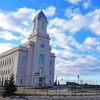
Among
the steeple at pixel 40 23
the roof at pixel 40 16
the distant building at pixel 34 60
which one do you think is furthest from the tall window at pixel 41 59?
the roof at pixel 40 16

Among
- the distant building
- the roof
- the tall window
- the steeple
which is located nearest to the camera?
the distant building

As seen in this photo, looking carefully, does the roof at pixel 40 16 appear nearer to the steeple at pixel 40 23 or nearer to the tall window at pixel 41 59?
the steeple at pixel 40 23

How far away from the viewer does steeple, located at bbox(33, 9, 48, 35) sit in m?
82.1

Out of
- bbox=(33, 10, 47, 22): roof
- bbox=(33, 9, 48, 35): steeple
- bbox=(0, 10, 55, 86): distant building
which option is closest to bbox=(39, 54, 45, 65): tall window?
bbox=(0, 10, 55, 86): distant building

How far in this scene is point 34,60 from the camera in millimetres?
77000

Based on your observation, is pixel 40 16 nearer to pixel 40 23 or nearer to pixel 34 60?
pixel 40 23

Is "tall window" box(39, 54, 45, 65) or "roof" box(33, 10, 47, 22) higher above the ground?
"roof" box(33, 10, 47, 22)

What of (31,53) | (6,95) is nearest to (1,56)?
(31,53)

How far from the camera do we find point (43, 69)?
259 ft

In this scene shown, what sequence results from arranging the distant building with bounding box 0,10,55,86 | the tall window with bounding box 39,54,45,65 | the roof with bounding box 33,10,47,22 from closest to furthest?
the distant building with bounding box 0,10,55,86 → the tall window with bounding box 39,54,45,65 → the roof with bounding box 33,10,47,22

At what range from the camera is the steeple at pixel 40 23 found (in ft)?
269

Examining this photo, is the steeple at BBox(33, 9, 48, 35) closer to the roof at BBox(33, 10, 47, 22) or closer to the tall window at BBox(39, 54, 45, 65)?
the roof at BBox(33, 10, 47, 22)

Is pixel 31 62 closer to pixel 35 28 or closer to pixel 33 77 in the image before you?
pixel 33 77

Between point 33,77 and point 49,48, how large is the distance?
14332 millimetres
